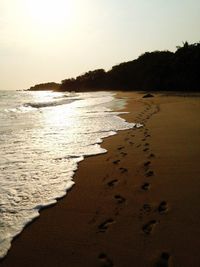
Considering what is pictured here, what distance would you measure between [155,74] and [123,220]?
50.9m

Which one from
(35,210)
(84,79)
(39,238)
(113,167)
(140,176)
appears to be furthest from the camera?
(84,79)

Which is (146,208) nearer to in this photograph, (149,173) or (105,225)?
(105,225)

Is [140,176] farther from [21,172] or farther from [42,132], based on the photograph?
[42,132]

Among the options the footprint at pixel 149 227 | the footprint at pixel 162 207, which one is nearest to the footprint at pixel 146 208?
the footprint at pixel 162 207

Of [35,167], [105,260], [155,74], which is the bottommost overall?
[105,260]

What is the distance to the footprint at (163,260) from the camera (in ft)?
10.9

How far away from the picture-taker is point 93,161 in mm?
7207

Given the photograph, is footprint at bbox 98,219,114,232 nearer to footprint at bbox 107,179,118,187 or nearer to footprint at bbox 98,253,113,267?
footprint at bbox 98,253,113,267

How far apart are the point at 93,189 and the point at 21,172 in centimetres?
181

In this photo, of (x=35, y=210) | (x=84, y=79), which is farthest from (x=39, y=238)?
(x=84, y=79)

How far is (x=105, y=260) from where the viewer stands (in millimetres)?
3463

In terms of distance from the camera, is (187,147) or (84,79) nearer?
(187,147)

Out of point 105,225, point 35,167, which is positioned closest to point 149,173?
point 105,225

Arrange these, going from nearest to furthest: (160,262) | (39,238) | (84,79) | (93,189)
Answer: (160,262), (39,238), (93,189), (84,79)
